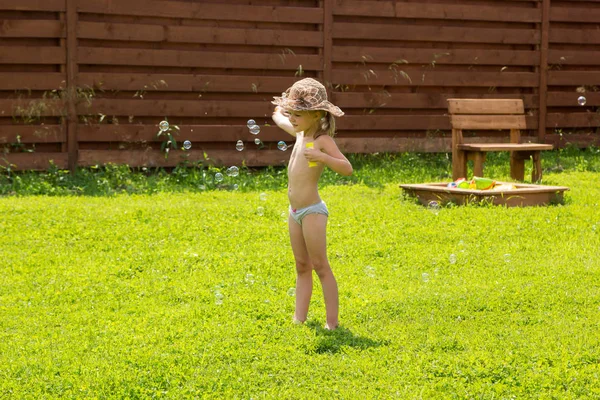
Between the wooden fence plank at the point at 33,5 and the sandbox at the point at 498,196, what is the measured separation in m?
4.37

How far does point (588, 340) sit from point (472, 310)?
0.78 metres

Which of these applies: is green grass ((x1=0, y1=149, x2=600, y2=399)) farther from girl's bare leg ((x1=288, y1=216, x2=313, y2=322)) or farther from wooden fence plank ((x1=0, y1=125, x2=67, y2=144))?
wooden fence plank ((x1=0, y1=125, x2=67, y2=144))

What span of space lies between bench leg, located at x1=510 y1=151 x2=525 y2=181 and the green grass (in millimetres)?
960

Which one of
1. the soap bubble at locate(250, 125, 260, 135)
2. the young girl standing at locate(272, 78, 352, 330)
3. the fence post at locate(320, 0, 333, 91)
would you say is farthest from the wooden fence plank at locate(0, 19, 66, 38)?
the young girl standing at locate(272, 78, 352, 330)

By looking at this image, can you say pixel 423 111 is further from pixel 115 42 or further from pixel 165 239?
pixel 165 239

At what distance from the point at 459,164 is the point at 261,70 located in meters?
2.71

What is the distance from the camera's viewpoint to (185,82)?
10.5 m

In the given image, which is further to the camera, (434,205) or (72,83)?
(72,83)

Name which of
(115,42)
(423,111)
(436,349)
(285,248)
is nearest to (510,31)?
(423,111)

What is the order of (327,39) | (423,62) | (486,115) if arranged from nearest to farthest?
(486,115) < (327,39) < (423,62)

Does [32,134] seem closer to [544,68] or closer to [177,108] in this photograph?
[177,108]

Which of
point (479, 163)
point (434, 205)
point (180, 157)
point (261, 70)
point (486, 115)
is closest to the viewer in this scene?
point (434, 205)

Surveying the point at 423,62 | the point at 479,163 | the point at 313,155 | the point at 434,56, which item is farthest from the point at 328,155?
the point at 434,56

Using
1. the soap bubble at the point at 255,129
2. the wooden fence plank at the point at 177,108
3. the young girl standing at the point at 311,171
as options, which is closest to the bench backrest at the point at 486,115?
the wooden fence plank at the point at 177,108
